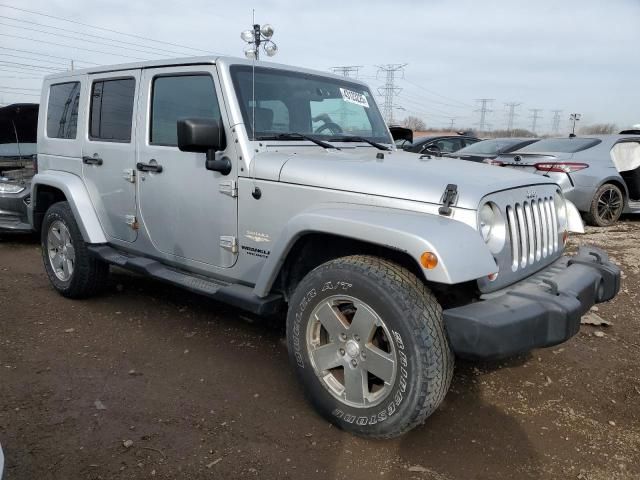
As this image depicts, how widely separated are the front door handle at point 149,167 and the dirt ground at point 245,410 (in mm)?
1238

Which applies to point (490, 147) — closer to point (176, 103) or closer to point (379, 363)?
point (176, 103)

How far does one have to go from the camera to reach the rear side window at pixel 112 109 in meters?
4.10

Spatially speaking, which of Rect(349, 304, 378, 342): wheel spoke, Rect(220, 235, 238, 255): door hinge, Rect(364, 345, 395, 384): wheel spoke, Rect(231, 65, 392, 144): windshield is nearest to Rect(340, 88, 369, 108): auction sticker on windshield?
Rect(231, 65, 392, 144): windshield

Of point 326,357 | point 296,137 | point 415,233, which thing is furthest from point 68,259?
point 415,233

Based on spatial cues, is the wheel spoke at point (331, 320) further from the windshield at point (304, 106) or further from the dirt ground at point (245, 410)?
the windshield at point (304, 106)

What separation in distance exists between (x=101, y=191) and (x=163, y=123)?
38.1 inches

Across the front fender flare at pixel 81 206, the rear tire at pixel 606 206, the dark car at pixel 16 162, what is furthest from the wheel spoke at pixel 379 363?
the rear tire at pixel 606 206

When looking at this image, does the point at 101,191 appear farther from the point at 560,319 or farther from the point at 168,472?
the point at 560,319

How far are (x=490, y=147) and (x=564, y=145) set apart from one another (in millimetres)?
1457

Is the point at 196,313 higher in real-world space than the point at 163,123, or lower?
lower

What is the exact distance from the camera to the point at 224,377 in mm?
3402

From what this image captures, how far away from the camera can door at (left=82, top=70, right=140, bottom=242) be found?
4066 millimetres

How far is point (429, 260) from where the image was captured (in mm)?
2309

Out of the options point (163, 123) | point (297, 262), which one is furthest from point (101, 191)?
point (297, 262)
